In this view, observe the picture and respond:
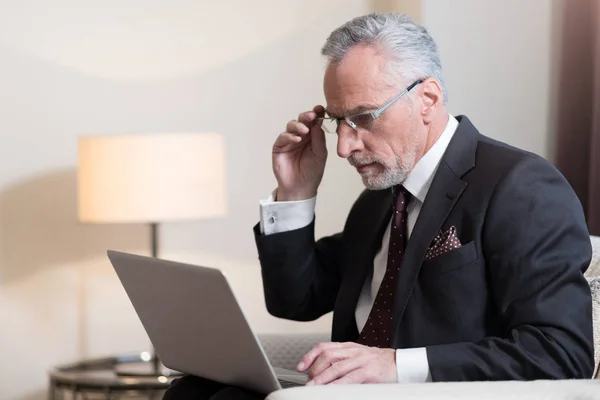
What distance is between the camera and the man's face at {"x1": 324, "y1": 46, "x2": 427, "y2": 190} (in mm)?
1905

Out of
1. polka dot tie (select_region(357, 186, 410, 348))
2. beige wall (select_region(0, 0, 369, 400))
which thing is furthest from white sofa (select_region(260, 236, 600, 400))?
beige wall (select_region(0, 0, 369, 400))

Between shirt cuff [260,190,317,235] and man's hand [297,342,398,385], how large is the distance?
54 centimetres

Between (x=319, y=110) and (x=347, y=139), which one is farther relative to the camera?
(x=319, y=110)

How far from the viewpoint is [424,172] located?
1.96 meters

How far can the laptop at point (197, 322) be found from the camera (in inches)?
59.1

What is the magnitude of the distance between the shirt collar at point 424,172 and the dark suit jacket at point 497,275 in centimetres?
6

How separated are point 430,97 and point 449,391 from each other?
0.76m

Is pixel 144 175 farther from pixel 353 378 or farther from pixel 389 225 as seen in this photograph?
pixel 353 378

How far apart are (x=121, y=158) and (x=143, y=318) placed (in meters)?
1.19

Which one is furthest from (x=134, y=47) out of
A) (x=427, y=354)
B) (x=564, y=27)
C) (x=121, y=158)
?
(x=427, y=354)

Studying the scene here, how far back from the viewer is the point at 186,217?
296 centimetres

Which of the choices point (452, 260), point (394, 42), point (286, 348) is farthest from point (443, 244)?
point (286, 348)

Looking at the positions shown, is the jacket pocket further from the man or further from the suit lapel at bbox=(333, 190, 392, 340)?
the suit lapel at bbox=(333, 190, 392, 340)

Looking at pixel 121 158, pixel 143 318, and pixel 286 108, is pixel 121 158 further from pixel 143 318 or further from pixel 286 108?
pixel 143 318
